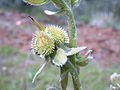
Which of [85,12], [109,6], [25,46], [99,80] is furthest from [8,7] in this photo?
[99,80]

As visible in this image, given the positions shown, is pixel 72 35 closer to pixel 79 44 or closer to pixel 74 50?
pixel 74 50

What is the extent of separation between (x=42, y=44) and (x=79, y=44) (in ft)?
20.8

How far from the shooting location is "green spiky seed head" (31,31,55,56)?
1030 millimetres

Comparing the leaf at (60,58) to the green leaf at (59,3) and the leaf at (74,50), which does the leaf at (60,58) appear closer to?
the leaf at (74,50)

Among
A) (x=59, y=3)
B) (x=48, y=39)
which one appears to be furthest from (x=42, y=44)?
(x=59, y=3)

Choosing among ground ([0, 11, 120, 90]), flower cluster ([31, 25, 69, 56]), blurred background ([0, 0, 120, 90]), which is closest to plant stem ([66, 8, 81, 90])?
flower cluster ([31, 25, 69, 56])

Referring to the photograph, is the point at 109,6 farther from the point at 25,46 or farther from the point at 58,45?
the point at 58,45

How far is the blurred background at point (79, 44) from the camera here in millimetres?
4575

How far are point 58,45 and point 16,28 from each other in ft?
26.2

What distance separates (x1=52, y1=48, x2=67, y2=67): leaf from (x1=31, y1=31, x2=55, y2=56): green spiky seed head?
3 centimetres

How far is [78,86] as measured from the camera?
100cm

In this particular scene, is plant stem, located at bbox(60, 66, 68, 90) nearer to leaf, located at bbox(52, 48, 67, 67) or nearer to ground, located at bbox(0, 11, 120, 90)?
leaf, located at bbox(52, 48, 67, 67)

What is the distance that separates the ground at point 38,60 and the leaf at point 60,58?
6.27 ft

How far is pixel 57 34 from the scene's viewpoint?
1053 millimetres
